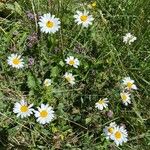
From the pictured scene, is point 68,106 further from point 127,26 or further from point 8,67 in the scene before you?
point 127,26

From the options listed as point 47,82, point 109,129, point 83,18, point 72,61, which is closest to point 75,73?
point 72,61

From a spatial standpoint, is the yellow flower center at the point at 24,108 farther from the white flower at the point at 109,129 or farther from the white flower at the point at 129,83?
the white flower at the point at 129,83

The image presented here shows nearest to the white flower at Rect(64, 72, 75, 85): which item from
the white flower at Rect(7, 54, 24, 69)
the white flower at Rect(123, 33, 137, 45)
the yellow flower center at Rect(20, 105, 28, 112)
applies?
the white flower at Rect(7, 54, 24, 69)

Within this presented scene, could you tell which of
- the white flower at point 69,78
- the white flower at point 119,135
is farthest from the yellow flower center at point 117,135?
the white flower at point 69,78

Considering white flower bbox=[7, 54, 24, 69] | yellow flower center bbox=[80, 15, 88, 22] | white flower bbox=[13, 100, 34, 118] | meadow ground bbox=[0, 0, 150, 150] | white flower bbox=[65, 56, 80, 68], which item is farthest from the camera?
yellow flower center bbox=[80, 15, 88, 22]

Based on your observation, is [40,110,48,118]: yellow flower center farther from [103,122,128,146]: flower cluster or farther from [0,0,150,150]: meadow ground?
[103,122,128,146]: flower cluster

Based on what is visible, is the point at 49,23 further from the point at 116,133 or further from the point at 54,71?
the point at 116,133
